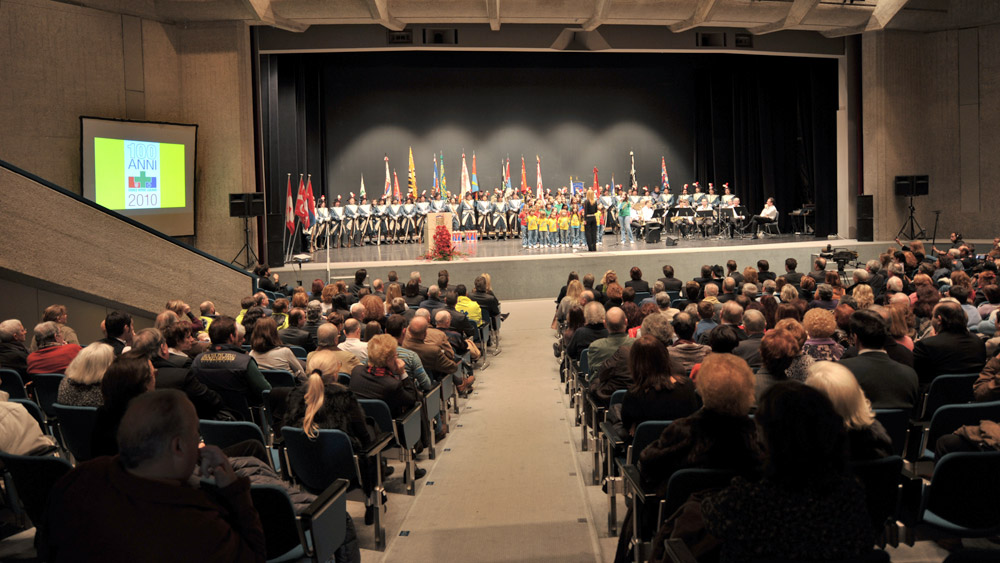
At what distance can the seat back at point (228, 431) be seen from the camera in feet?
11.3

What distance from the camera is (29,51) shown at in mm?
11492

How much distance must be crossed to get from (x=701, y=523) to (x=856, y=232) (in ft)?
53.3

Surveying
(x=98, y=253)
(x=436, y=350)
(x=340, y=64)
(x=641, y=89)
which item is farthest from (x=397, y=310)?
(x=641, y=89)

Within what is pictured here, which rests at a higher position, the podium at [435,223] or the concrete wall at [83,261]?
the podium at [435,223]

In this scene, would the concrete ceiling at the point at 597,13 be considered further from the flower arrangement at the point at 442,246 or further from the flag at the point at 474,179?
the flag at the point at 474,179

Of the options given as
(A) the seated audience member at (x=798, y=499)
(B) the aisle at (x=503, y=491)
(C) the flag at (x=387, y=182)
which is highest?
(C) the flag at (x=387, y=182)

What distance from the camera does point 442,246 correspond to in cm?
1435

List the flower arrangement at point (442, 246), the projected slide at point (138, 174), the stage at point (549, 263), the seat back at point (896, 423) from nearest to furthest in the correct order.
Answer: the seat back at point (896, 423)
the projected slide at point (138, 174)
the stage at point (549, 263)
the flower arrangement at point (442, 246)

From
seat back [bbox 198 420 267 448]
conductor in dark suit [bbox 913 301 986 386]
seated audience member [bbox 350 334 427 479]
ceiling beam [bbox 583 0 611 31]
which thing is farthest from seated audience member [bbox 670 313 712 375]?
ceiling beam [bbox 583 0 611 31]

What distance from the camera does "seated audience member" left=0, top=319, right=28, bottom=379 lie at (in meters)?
5.41

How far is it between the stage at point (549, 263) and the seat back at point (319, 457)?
958cm

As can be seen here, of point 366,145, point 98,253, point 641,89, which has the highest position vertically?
point 641,89

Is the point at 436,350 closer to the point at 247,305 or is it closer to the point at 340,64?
the point at 247,305

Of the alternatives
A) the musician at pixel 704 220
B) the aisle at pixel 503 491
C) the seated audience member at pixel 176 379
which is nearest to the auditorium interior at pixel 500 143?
the aisle at pixel 503 491
